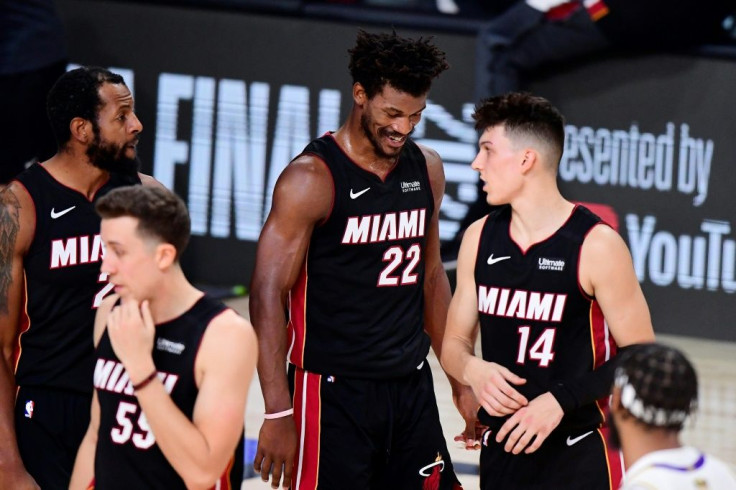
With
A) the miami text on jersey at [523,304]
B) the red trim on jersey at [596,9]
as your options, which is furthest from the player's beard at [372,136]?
the red trim on jersey at [596,9]

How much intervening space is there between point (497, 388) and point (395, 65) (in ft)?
4.26

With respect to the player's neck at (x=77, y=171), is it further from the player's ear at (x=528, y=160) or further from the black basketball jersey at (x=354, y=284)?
the player's ear at (x=528, y=160)

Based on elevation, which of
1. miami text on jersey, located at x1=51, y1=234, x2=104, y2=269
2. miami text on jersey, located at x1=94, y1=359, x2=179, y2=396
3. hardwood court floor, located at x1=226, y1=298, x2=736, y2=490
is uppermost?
miami text on jersey, located at x1=51, y1=234, x2=104, y2=269

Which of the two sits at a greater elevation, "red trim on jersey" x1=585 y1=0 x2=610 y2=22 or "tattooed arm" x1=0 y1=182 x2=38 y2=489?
"red trim on jersey" x1=585 y1=0 x2=610 y2=22

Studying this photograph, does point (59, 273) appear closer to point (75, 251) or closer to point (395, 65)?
point (75, 251)

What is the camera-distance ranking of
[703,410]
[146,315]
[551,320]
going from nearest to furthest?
[146,315] → [551,320] → [703,410]

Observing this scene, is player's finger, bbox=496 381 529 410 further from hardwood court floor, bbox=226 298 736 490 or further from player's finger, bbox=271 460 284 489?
hardwood court floor, bbox=226 298 736 490

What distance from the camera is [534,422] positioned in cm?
414

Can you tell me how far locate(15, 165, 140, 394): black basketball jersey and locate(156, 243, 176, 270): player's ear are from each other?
40.6 inches

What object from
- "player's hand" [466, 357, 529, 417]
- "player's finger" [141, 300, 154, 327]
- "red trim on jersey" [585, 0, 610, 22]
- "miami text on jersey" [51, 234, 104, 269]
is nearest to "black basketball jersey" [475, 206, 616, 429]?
"player's hand" [466, 357, 529, 417]

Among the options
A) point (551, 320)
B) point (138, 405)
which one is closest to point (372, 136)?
point (551, 320)

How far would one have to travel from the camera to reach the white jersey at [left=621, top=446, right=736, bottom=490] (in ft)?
9.35

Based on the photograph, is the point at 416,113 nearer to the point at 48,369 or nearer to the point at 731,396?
the point at 48,369

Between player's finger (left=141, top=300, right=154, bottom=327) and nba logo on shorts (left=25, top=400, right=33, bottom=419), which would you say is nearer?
player's finger (left=141, top=300, right=154, bottom=327)
